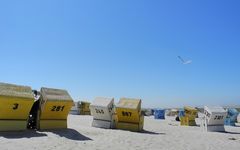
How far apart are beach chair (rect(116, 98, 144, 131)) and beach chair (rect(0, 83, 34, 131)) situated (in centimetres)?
708

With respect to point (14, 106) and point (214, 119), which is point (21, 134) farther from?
point (214, 119)

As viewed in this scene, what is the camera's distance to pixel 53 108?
53.0 ft

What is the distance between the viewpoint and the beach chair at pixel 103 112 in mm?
20391

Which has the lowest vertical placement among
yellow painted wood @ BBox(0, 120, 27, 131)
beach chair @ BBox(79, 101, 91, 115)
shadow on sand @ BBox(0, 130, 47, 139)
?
shadow on sand @ BBox(0, 130, 47, 139)

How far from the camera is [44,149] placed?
36.3 feet

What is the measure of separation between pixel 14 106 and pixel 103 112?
755 cm

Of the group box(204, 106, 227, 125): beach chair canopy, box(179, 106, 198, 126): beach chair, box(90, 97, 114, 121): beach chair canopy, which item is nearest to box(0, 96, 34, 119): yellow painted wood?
box(90, 97, 114, 121): beach chair canopy

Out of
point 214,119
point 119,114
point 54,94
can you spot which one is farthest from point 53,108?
point 214,119

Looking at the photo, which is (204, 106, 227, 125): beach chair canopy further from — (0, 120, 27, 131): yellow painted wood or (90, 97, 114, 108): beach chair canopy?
(0, 120, 27, 131): yellow painted wood

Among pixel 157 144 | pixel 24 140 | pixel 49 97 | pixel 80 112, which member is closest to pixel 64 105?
pixel 49 97

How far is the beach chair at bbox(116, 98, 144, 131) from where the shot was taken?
1991 centimetres

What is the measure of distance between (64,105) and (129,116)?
5.20 metres

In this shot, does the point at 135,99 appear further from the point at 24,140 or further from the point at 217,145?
the point at 24,140

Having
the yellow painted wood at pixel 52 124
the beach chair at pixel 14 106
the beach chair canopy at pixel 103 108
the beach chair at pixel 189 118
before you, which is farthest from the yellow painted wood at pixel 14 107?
the beach chair at pixel 189 118
